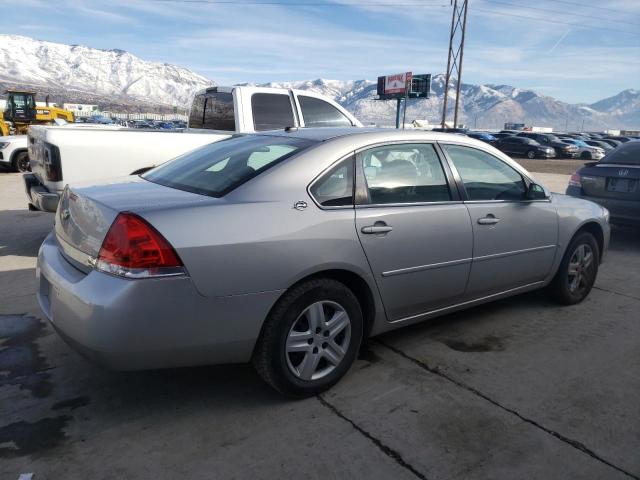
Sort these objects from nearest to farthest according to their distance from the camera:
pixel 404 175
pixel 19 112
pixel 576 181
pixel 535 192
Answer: pixel 404 175 → pixel 535 192 → pixel 576 181 → pixel 19 112

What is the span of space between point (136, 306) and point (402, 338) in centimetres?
209

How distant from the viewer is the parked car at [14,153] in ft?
44.2

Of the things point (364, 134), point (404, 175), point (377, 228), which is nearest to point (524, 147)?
point (404, 175)

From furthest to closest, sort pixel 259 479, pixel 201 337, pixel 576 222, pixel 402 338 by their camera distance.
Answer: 1. pixel 576 222
2. pixel 402 338
3. pixel 201 337
4. pixel 259 479

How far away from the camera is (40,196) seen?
5305mm

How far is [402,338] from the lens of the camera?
3852 millimetres

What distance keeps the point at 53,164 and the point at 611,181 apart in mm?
6789

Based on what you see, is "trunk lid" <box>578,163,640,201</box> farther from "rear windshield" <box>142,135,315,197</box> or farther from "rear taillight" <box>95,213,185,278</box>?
"rear taillight" <box>95,213,185,278</box>

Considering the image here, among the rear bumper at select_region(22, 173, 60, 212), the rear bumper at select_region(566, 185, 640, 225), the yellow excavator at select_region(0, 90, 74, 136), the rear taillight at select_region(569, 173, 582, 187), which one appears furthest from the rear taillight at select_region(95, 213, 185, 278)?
the yellow excavator at select_region(0, 90, 74, 136)

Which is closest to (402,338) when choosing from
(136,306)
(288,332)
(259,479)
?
(288,332)

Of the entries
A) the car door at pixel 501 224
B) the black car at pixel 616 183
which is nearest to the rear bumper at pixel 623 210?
the black car at pixel 616 183

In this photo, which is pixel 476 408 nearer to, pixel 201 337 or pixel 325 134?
pixel 201 337

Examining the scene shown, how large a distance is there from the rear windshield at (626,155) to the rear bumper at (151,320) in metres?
6.39

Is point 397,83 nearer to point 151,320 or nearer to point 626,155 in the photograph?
point 626,155
